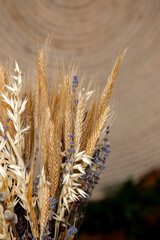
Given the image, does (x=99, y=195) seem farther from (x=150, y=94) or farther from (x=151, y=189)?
(x=150, y=94)

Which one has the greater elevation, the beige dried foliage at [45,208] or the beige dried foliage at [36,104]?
the beige dried foliage at [36,104]

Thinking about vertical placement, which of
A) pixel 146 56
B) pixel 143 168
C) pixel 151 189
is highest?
pixel 146 56

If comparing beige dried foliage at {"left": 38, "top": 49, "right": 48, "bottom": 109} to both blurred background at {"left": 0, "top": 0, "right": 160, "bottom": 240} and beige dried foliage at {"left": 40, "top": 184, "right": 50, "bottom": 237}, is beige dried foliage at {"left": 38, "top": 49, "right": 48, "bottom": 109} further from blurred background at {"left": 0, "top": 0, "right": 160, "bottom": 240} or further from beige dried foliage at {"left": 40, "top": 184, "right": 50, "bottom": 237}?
blurred background at {"left": 0, "top": 0, "right": 160, "bottom": 240}

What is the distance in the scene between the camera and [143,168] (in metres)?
1.52

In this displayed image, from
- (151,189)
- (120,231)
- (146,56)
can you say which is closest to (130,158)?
(151,189)

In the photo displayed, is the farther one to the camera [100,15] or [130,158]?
[130,158]

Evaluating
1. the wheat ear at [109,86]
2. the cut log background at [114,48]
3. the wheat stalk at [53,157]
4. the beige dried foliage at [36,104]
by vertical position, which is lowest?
the wheat stalk at [53,157]

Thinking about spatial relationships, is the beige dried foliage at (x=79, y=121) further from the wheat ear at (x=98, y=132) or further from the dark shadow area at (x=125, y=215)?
the dark shadow area at (x=125, y=215)

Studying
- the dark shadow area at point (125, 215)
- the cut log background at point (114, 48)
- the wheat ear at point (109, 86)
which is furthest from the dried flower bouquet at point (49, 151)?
the dark shadow area at point (125, 215)

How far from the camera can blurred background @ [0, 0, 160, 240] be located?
1.27m

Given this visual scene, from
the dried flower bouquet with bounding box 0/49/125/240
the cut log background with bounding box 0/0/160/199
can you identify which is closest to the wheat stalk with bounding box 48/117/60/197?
the dried flower bouquet with bounding box 0/49/125/240

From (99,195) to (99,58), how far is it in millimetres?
581

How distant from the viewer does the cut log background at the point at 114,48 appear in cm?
126

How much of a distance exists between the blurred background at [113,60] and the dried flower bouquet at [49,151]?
69 cm
